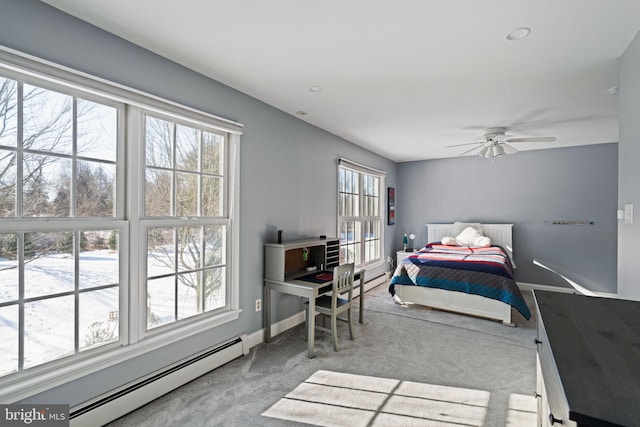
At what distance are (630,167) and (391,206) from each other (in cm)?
431

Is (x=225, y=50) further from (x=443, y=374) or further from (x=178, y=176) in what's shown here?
(x=443, y=374)

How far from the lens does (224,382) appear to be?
2.37m

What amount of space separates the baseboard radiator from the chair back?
0.99m

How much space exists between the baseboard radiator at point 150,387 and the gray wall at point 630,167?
299 cm

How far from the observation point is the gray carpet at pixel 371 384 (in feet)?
6.53

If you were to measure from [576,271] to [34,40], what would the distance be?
7.00 m

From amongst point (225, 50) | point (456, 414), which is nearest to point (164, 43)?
point (225, 50)

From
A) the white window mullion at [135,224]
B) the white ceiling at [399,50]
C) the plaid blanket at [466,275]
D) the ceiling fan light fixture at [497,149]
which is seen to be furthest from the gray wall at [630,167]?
the white window mullion at [135,224]

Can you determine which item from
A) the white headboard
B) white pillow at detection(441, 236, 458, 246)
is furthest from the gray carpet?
the white headboard

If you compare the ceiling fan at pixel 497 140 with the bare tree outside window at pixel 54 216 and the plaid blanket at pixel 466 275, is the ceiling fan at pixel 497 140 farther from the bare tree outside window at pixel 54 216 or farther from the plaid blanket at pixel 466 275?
the bare tree outside window at pixel 54 216

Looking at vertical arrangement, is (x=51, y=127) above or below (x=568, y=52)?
below

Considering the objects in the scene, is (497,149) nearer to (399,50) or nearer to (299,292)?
(399,50)

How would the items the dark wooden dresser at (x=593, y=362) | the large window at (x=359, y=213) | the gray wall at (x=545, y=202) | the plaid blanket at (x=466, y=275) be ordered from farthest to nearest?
the gray wall at (x=545, y=202) → the large window at (x=359, y=213) → the plaid blanket at (x=466, y=275) → the dark wooden dresser at (x=593, y=362)

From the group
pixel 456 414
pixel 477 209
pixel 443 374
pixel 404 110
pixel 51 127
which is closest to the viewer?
pixel 51 127
